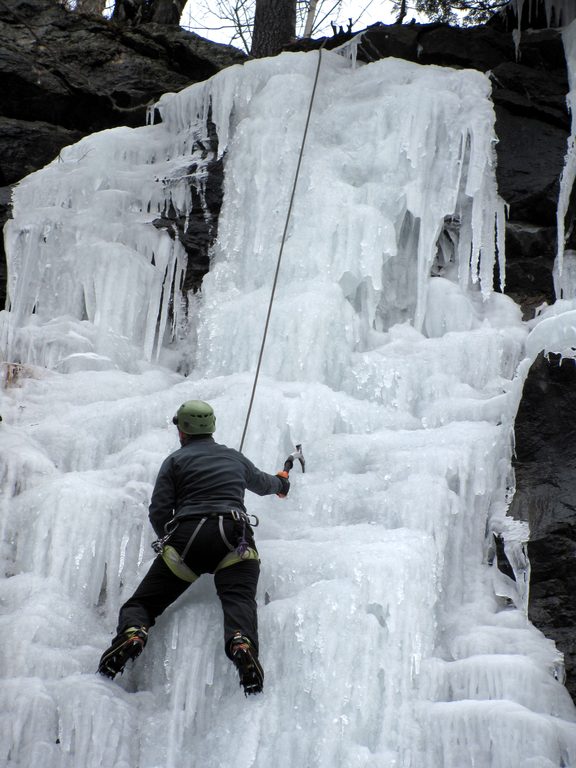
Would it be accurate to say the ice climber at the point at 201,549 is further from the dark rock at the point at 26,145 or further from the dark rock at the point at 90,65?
the dark rock at the point at 90,65

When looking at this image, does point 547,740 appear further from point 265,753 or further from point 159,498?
point 159,498

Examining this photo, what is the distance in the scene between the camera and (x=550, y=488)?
5.08m

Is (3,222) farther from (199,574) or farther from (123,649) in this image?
(123,649)

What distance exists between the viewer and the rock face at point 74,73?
821cm

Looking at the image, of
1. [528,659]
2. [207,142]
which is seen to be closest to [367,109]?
[207,142]

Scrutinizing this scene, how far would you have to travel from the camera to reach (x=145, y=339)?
7.23m

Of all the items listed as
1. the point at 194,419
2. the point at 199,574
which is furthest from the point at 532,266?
the point at 199,574

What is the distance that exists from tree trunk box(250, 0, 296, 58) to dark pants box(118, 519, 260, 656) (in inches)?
250

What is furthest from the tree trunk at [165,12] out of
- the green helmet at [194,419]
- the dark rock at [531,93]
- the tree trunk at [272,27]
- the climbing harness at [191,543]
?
the climbing harness at [191,543]

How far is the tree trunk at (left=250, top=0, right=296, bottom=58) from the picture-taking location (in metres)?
9.30

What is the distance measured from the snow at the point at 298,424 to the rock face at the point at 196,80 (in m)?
0.27

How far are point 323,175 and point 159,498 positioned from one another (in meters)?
3.70

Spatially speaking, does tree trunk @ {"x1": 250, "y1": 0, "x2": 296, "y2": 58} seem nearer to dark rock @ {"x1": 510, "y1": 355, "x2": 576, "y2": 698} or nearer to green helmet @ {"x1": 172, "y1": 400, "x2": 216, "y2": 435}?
dark rock @ {"x1": 510, "y1": 355, "x2": 576, "y2": 698}

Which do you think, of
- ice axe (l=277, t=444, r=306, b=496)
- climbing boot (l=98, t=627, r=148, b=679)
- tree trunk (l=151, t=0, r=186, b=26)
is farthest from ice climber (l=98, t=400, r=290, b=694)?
tree trunk (l=151, t=0, r=186, b=26)
